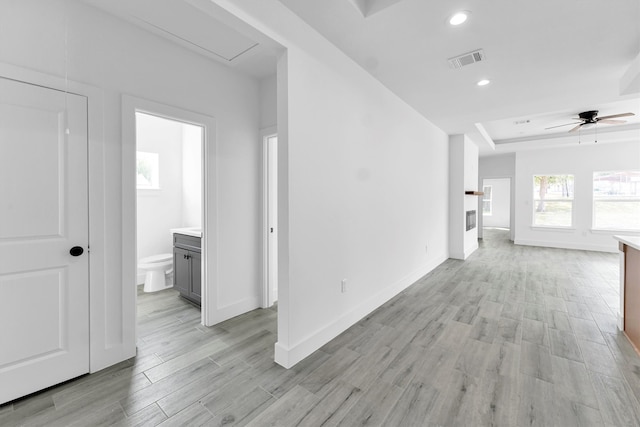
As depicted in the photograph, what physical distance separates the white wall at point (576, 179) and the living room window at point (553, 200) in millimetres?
132

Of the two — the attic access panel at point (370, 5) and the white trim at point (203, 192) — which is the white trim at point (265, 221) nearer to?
the white trim at point (203, 192)

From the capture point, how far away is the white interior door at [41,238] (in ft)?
5.61

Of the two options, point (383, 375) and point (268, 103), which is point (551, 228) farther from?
point (268, 103)

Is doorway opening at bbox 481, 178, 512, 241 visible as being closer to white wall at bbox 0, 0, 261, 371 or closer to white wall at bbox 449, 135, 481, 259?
white wall at bbox 449, 135, 481, 259

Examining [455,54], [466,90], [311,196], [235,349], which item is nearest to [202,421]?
[235,349]

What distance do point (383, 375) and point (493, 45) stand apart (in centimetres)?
301

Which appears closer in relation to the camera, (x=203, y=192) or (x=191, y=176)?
(x=203, y=192)

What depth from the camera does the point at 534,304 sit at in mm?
3385

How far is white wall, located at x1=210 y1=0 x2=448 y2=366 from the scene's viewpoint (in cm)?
213

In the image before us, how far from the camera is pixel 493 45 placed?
248 centimetres

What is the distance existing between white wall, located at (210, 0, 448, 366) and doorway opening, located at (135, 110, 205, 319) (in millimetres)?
1857

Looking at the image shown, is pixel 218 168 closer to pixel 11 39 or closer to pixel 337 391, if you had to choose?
pixel 11 39

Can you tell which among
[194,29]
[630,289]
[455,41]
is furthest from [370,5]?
[630,289]

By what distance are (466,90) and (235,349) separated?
3.99 m
